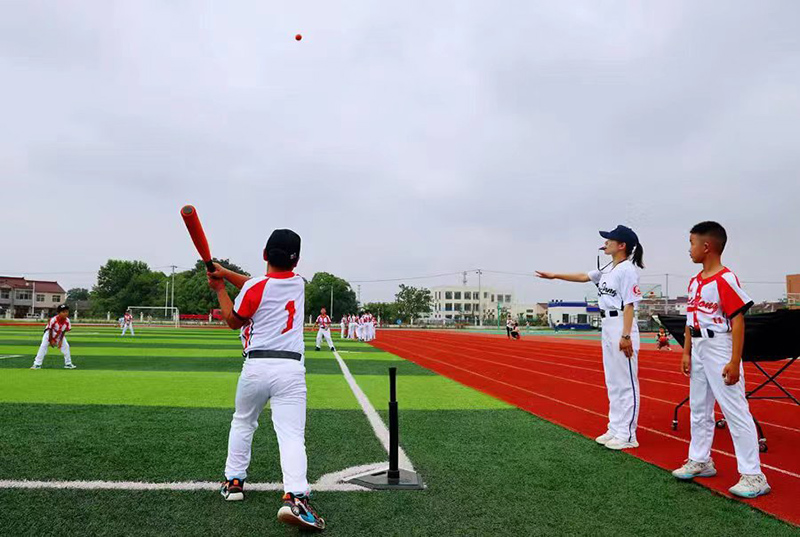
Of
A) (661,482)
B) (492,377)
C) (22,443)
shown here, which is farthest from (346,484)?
(492,377)

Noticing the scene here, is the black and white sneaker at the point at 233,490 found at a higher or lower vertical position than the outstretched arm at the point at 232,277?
lower

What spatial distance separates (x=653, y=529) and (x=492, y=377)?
891cm

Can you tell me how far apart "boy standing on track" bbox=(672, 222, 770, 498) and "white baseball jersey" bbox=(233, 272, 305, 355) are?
3117 millimetres

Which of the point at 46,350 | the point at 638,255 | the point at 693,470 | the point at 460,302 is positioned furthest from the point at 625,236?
the point at 460,302

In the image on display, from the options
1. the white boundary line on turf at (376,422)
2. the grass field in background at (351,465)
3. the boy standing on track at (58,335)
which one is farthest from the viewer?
the boy standing on track at (58,335)

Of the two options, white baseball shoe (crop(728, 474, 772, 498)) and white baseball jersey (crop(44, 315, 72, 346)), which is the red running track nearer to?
white baseball shoe (crop(728, 474, 772, 498))

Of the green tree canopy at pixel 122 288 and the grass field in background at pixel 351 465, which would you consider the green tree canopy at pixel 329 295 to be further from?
the grass field in background at pixel 351 465

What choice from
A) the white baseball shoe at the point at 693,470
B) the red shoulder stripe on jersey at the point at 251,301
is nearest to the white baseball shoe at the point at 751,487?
the white baseball shoe at the point at 693,470

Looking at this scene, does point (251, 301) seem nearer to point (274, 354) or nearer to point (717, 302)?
point (274, 354)

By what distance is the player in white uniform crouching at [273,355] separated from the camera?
3508mm

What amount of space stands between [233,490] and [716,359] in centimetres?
370

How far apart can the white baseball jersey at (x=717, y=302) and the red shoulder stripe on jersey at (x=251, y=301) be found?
3.34m

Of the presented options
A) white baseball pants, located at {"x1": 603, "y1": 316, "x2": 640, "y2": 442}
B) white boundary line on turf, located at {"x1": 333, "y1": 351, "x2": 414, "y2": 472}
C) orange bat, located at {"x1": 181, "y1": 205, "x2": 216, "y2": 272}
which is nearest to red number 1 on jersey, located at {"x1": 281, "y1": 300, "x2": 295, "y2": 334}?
orange bat, located at {"x1": 181, "y1": 205, "x2": 216, "y2": 272}

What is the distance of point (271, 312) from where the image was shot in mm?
3592
